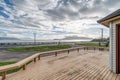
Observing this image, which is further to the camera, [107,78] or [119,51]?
[119,51]

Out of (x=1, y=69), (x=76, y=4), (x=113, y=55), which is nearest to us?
(x=1, y=69)

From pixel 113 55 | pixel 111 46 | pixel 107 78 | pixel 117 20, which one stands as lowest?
pixel 107 78

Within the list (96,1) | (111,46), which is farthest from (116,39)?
(96,1)

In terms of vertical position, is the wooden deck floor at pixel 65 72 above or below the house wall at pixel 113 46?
below

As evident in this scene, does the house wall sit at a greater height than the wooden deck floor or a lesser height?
greater

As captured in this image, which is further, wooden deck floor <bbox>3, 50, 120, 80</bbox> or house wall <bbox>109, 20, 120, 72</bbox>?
house wall <bbox>109, 20, 120, 72</bbox>

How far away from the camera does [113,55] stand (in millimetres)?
4484

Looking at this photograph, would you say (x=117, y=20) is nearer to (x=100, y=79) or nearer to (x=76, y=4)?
(x=100, y=79)

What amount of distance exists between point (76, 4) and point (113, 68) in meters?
7.91

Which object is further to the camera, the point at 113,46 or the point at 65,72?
the point at 113,46

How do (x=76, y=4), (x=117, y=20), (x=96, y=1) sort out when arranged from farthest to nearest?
(x=76, y=4) < (x=96, y=1) < (x=117, y=20)

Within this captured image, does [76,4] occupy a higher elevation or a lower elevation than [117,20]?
higher

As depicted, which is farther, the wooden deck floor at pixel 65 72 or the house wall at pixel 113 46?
the house wall at pixel 113 46

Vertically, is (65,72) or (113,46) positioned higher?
(113,46)
